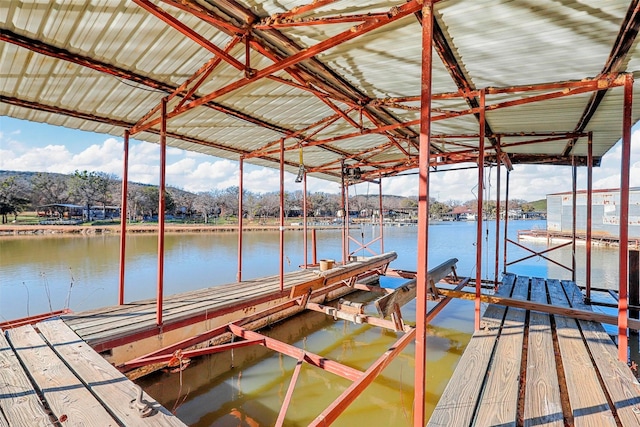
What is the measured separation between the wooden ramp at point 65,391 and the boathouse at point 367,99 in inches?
1.1

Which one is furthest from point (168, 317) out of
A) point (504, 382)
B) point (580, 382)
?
point (580, 382)

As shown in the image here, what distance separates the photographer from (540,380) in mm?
2152

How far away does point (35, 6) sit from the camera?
2.13 meters

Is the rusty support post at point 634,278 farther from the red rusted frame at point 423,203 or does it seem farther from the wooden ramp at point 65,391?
the wooden ramp at point 65,391

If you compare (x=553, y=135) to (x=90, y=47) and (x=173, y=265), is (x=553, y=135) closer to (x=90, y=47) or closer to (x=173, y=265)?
(x=90, y=47)

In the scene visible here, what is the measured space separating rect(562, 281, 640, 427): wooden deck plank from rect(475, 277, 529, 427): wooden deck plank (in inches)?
21.0

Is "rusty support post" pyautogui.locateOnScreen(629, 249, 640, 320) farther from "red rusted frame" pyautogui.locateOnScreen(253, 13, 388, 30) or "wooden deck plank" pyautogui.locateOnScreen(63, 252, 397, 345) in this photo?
"red rusted frame" pyautogui.locateOnScreen(253, 13, 388, 30)

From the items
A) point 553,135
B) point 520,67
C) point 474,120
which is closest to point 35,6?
point 520,67

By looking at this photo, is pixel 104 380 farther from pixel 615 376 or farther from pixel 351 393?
pixel 615 376

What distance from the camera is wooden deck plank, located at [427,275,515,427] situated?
5.71 ft

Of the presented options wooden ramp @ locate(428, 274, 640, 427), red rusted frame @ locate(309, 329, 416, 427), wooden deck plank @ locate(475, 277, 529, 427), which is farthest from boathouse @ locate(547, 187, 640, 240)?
red rusted frame @ locate(309, 329, 416, 427)

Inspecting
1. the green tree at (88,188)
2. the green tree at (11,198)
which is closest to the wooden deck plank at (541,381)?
the green tree at (11,198)

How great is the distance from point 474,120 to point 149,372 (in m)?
6.28

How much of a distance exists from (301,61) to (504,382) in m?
3.09
